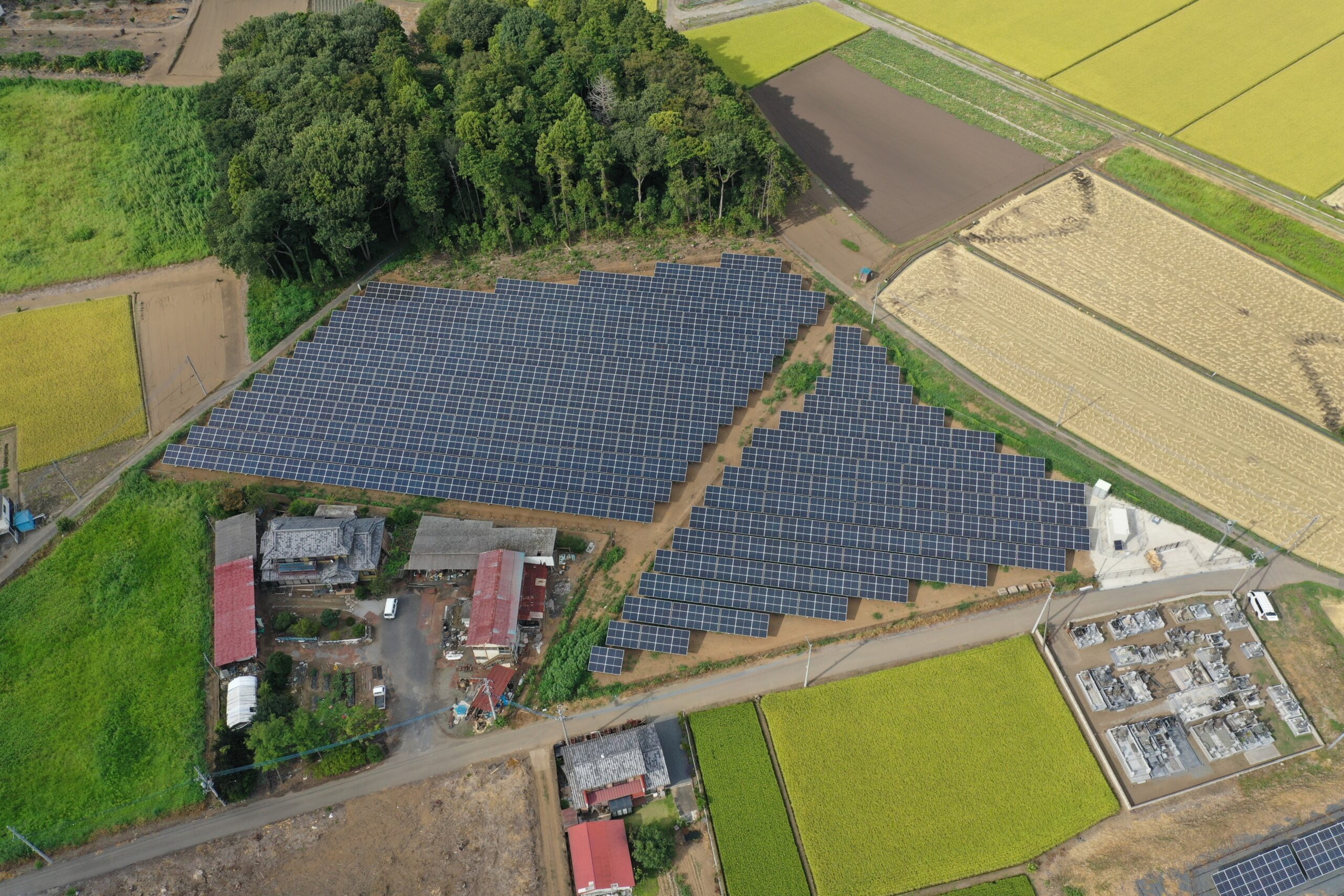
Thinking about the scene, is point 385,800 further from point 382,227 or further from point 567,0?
point 567,0

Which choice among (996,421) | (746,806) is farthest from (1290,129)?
(746,806)

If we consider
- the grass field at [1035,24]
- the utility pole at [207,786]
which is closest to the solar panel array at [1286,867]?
the utility pole at [207,786]

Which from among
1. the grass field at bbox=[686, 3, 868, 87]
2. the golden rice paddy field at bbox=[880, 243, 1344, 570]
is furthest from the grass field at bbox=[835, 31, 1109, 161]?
the golden rice paddy field at bbox=[880, 243, 1344, 570]

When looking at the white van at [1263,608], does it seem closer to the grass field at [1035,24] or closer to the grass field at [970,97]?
the grass field at [970,97]

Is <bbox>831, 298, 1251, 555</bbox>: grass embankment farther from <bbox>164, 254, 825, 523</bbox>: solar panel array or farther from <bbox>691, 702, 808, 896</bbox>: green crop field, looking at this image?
<bbox>691, 702, 808, 896</bbox>: green crop field

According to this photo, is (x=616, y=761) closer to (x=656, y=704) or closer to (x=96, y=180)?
(x=656, y=704)

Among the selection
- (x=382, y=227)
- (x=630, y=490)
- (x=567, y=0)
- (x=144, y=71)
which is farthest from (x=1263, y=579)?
(x=144, y=71)
